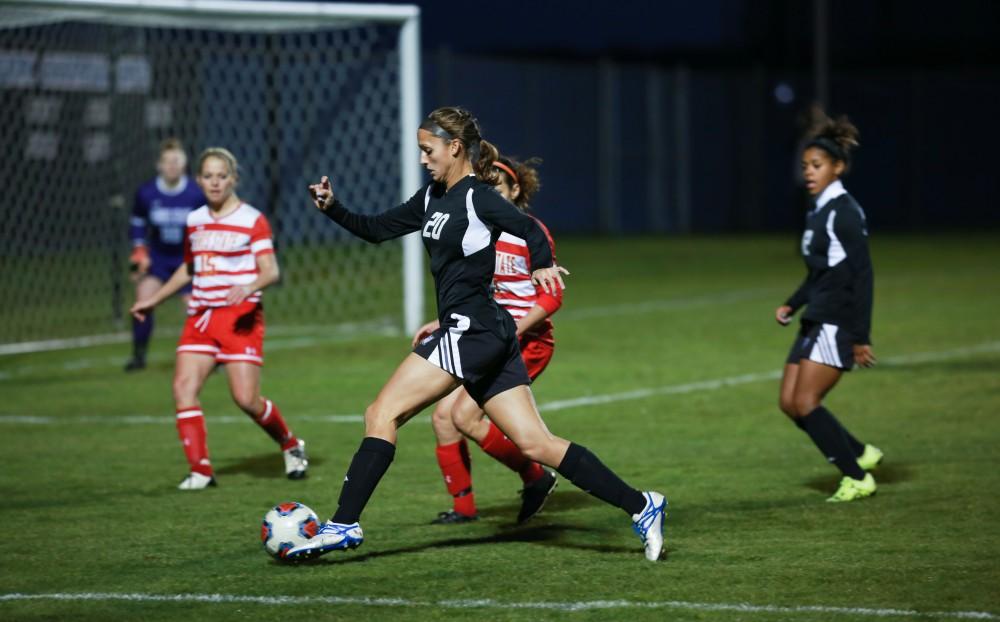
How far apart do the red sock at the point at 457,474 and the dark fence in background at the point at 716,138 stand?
25.7m

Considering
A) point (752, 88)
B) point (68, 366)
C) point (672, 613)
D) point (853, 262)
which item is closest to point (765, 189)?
point (752, 88)

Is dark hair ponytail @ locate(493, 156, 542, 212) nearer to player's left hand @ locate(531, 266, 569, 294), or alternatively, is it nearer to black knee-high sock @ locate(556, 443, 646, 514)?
player's left hand @ locate(531, 266, 569, 294)

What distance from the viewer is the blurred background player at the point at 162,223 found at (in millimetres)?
12977

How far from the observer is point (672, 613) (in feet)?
17.6

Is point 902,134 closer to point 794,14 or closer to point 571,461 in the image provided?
point 794,14

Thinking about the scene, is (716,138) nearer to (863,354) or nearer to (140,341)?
(140,341)

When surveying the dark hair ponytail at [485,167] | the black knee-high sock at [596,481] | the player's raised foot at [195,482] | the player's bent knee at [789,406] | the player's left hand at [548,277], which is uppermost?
the dark hair ponytail at [485,167]

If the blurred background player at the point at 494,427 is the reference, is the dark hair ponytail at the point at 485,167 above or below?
above

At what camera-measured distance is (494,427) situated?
7.04m

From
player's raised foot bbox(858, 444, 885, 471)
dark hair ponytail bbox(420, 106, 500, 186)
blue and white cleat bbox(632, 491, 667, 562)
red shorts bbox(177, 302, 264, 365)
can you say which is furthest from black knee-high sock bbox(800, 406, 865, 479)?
red shorts bbox(177, 302, 264, 365)

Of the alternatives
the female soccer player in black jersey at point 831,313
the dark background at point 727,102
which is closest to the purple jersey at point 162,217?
the female soccer player in black jersey at point 831,313

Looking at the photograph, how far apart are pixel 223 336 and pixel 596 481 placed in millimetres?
2951

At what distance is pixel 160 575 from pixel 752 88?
116 feet

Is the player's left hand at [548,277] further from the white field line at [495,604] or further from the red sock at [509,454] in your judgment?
the red sock at [509,454]
